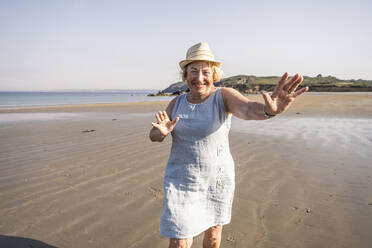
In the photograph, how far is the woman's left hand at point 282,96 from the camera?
1.73m

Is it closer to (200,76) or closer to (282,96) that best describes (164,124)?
(200,76)

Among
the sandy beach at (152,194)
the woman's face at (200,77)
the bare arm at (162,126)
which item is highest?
the woman's face at (200,77)

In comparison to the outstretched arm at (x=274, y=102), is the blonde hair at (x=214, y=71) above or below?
above

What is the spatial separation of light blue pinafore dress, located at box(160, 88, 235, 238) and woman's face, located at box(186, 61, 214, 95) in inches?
3.9

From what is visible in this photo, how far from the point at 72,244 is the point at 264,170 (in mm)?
3672

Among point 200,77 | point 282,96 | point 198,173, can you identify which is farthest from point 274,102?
point 198,173

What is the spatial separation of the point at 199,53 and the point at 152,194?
8.71 ft

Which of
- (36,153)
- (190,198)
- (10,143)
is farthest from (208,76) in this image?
(10,143)

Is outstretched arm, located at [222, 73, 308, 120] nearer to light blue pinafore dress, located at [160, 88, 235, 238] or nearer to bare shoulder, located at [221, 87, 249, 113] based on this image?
bare shoulder, located at [221, 87, 249, 113]

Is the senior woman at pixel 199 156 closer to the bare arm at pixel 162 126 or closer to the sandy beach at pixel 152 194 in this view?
the bare arm at pixel 162 126

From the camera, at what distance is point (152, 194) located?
13.0 ft

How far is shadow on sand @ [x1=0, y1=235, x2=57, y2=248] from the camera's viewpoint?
2793mm

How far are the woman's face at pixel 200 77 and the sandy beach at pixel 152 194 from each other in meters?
1.83

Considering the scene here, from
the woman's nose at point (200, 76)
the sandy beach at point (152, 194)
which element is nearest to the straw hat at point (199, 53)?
the woman's nose at point (200, 76)
